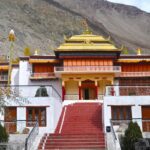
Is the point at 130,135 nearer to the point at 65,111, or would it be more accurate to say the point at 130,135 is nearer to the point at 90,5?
the point at 65,111

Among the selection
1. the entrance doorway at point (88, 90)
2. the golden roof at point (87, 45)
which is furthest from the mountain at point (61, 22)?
the entrance doorway at point (88, 90)

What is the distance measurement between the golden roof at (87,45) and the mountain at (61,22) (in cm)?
2999

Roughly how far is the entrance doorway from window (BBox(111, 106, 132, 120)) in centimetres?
1588

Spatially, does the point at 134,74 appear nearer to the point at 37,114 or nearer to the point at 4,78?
A: the point at 4,78

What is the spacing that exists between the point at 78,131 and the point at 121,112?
3545 millimetres

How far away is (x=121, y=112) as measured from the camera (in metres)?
28.6

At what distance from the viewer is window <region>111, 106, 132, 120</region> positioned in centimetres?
2844

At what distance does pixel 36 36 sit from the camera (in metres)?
102

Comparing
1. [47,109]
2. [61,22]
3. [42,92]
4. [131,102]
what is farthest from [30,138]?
[61,22]

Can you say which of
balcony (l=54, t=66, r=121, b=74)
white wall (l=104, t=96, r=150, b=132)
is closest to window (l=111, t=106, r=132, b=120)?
white wall (l=104, t=96, r=150, b=132)

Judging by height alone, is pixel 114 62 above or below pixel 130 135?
above

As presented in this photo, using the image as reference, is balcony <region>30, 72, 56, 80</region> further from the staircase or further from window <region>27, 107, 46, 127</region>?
window <region>27, 107, 46, 127</region>

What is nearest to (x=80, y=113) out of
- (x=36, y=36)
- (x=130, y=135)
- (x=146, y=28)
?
(x=130, y=135)

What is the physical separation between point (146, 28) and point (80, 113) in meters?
141
